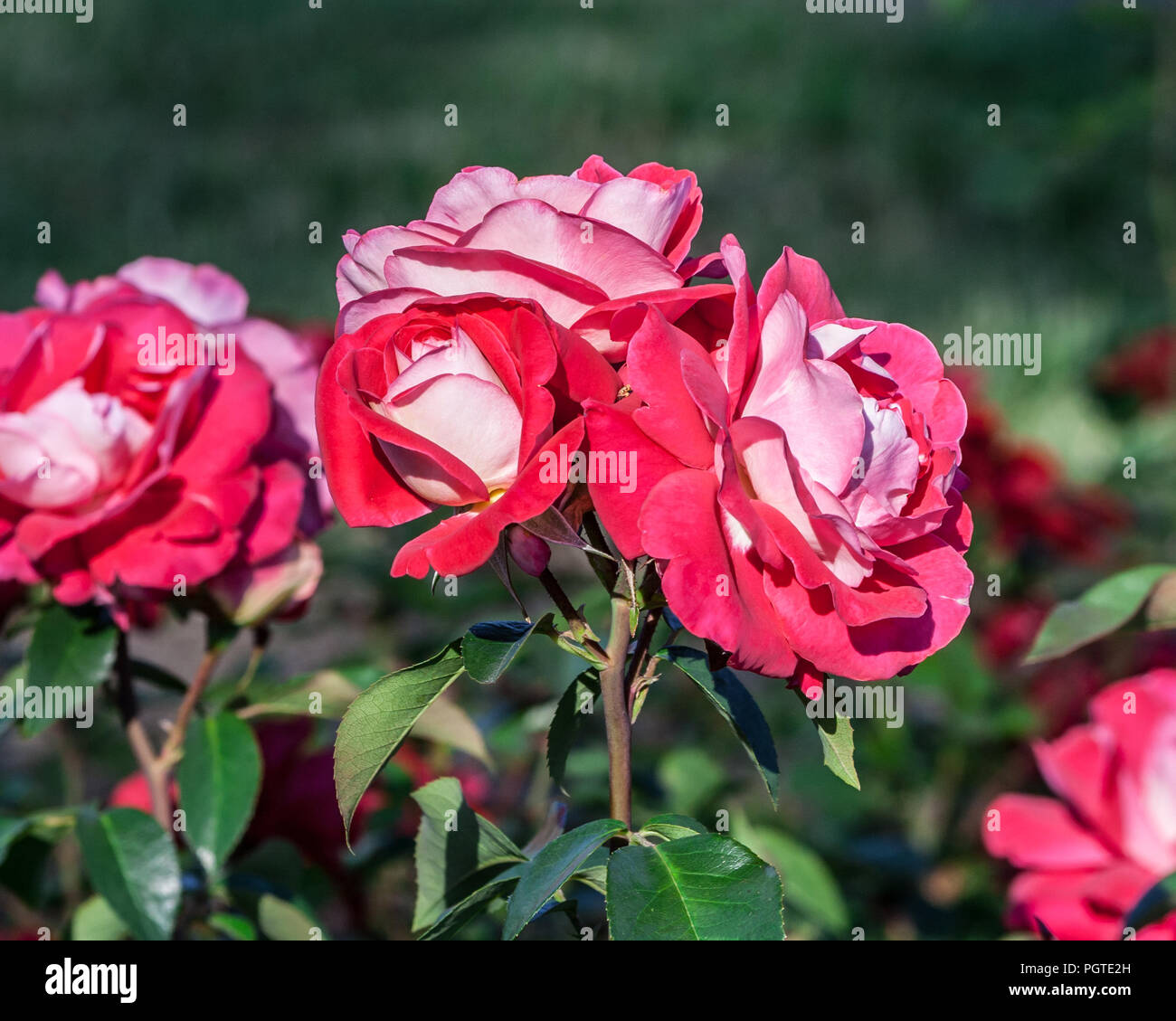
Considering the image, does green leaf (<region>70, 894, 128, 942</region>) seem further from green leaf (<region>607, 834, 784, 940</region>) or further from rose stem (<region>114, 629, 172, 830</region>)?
green leaf (<region>607, 834, 784, 940</region>)

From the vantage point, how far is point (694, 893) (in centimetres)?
49

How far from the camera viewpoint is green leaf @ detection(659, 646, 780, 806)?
1.77 ft

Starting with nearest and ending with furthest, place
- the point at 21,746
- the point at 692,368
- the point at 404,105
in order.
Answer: the point at 692,368, the point at 21,746, the point at 404,105

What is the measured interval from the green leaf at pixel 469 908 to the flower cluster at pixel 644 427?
144 millimetres

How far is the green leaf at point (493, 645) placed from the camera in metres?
0.51

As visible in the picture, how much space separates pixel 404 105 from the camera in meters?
5.75

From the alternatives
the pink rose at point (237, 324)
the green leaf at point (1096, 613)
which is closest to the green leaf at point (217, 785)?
the pink rose at point (237, 324)

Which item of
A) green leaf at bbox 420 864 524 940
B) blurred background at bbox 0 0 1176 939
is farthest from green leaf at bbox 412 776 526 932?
blurred background at bbox 0 0 1176 939

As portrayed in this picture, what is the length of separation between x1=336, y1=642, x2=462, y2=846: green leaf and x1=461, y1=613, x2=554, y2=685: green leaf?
0.9 inches

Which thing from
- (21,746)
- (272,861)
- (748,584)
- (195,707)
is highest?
(748,584)

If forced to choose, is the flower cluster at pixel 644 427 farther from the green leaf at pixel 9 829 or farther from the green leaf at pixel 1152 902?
the green leaf at pixel 9 829
